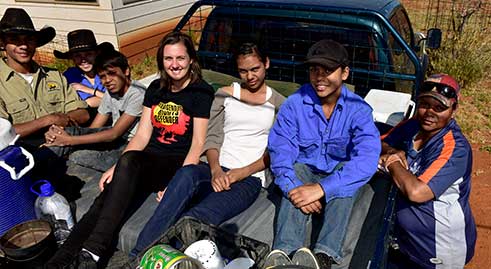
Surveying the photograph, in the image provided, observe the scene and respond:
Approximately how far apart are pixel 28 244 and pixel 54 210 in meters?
0.30

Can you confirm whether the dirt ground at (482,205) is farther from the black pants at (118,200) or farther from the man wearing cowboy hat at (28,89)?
the man wearing cowboy hat at (28,89)

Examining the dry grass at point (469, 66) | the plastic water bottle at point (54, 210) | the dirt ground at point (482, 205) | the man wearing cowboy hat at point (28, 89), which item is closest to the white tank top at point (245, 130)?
the plastic water bottle at point (54, 210)

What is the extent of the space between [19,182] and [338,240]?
5.90 ft

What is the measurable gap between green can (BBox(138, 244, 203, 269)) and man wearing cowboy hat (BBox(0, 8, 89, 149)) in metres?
2.13

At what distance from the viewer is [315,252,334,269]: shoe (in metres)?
2.00

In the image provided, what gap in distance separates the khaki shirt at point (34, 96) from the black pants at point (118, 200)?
3.88ft

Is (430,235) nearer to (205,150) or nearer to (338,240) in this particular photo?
(338,240)

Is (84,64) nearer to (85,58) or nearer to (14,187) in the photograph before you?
(85,58)

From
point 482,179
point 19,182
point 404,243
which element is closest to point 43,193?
point 19,182

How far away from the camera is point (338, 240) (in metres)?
2.13

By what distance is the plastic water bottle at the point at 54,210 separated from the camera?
8.12ft

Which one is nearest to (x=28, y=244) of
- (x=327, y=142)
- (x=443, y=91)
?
(x=327, y=142)

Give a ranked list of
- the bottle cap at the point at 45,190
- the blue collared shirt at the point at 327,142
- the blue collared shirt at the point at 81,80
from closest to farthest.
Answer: the blue collared shirt at the point at 327,142, the bottle cap at the point at 45,190, the blue collared shirt at the point at 81,80

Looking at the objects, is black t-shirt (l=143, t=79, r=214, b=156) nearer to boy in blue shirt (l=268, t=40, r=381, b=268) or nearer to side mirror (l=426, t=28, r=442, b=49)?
boy in blue shirt (l=268, t=40, r=381, b=268)
